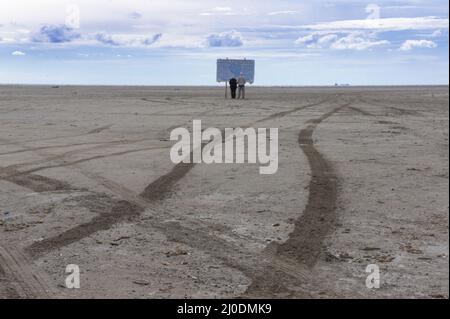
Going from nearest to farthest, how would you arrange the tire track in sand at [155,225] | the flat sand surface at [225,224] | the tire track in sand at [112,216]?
the flat sand surface at [225,224]
the tire track in sand at [155,225]
the tire track in sand at [112,216]

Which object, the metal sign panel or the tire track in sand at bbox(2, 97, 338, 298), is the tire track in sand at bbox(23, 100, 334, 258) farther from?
the metal sign panel

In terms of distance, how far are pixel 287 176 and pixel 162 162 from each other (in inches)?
130

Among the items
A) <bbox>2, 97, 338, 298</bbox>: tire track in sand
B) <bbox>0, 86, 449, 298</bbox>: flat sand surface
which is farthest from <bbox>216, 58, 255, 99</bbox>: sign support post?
<bbox>2, 97, 338, 298</bbox>: tire track in sand

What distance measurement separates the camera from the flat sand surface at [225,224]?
5770 millimetres

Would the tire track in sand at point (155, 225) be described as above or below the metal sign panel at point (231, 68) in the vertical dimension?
below

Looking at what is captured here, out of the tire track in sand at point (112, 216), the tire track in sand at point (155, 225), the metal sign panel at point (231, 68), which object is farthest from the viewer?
the metal sign panel at point (231, 68)

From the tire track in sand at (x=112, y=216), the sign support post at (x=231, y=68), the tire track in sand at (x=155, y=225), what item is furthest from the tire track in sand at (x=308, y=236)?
the sign support post at (x=231, y=68)

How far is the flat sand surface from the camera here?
5770 millimetres

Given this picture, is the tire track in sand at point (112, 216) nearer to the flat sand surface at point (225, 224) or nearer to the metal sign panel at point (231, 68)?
the flat sand surface at point (225, 224)

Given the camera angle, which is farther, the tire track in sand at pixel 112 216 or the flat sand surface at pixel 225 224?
the tire track in sand at pixel 112 216

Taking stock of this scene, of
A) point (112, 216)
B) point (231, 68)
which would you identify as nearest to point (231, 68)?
point (231, 68)

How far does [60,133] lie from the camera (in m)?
20.3
